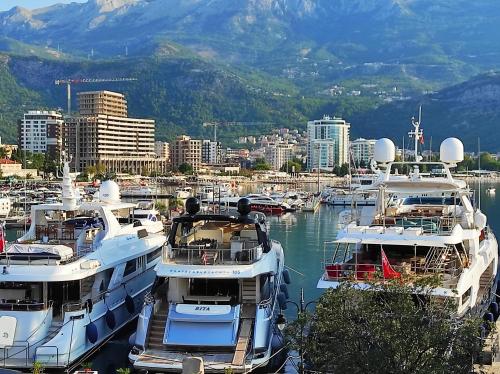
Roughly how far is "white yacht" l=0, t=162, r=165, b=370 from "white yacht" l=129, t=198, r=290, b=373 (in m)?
1.92

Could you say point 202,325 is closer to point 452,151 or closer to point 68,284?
point 68,284

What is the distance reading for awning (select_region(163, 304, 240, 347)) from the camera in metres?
20.4

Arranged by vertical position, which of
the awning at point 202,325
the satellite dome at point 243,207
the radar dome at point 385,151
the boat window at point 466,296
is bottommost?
the awning at point 202,325

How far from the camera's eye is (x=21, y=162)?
16312 centimetres

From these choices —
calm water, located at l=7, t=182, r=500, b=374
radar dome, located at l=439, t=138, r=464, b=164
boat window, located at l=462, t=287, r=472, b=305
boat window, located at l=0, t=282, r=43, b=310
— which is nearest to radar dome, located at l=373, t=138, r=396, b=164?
radar dome, located at l=439, t=138, r=464, b=164

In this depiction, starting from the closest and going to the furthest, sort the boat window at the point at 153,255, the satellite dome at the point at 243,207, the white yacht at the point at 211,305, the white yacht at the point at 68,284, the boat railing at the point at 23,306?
1. the white yacht at the point at 211,305
2. the white yacht at the point at 68,284
3. the boat railing at the point at 23,306
4. the satellite dome at the point at 243,207
5. the boat window at the point at 153,255

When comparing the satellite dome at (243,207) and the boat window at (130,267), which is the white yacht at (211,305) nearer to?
the satellite dome at (243,207)

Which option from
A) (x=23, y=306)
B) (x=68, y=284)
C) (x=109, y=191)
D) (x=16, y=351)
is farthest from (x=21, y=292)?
(x=109, y=191)

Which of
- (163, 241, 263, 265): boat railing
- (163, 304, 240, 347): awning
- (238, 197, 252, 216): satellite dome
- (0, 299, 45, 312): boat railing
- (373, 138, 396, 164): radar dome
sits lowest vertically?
(163, 304, 240, 347): awning

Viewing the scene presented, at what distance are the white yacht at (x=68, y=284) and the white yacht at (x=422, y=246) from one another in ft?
22.5

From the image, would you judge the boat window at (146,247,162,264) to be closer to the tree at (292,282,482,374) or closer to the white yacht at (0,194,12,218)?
the tree at (292,282,482,374)

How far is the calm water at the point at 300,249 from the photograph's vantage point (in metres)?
23.4

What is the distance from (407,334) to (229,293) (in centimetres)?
844

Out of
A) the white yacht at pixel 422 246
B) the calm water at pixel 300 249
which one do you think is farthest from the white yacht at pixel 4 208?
the white yacht at pixel 422 246
